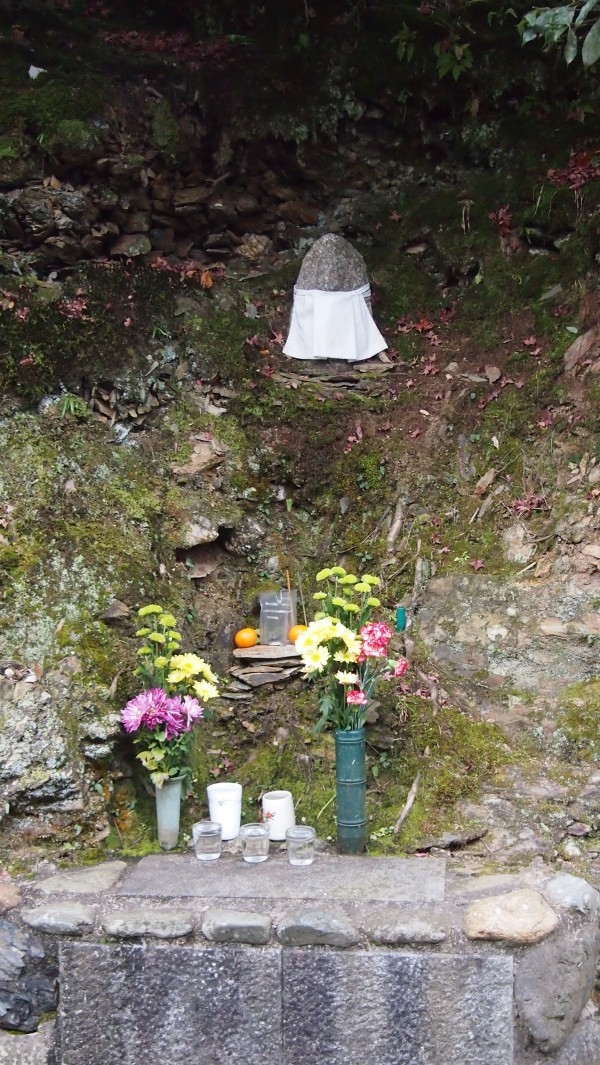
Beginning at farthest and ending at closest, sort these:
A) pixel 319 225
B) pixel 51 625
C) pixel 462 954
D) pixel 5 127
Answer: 1. pixel 319 225
2. pixel 5 127
3. pixel 51 625
4. pixel 462 954

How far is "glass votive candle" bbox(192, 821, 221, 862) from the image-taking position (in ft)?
13.3

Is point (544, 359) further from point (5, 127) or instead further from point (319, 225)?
point (5, 127)

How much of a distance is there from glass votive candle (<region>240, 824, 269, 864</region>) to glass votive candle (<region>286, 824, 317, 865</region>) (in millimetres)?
108

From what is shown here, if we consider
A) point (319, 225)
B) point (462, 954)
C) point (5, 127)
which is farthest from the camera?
point (319, 225)

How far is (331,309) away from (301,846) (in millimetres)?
3471

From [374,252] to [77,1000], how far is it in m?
4.99

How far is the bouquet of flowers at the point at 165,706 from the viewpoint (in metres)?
4.08

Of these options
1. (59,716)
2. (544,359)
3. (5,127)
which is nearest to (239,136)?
(5,127)

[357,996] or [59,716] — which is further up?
[59,716]

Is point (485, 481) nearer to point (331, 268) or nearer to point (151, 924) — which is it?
point (331, 268)

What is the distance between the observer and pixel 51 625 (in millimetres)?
4566

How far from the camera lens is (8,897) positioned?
147 inches

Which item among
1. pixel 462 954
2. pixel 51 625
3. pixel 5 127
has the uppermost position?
pixel 5 127

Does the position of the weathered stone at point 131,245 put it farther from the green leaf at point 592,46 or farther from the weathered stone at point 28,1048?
the weathered stone at point 28,1048
